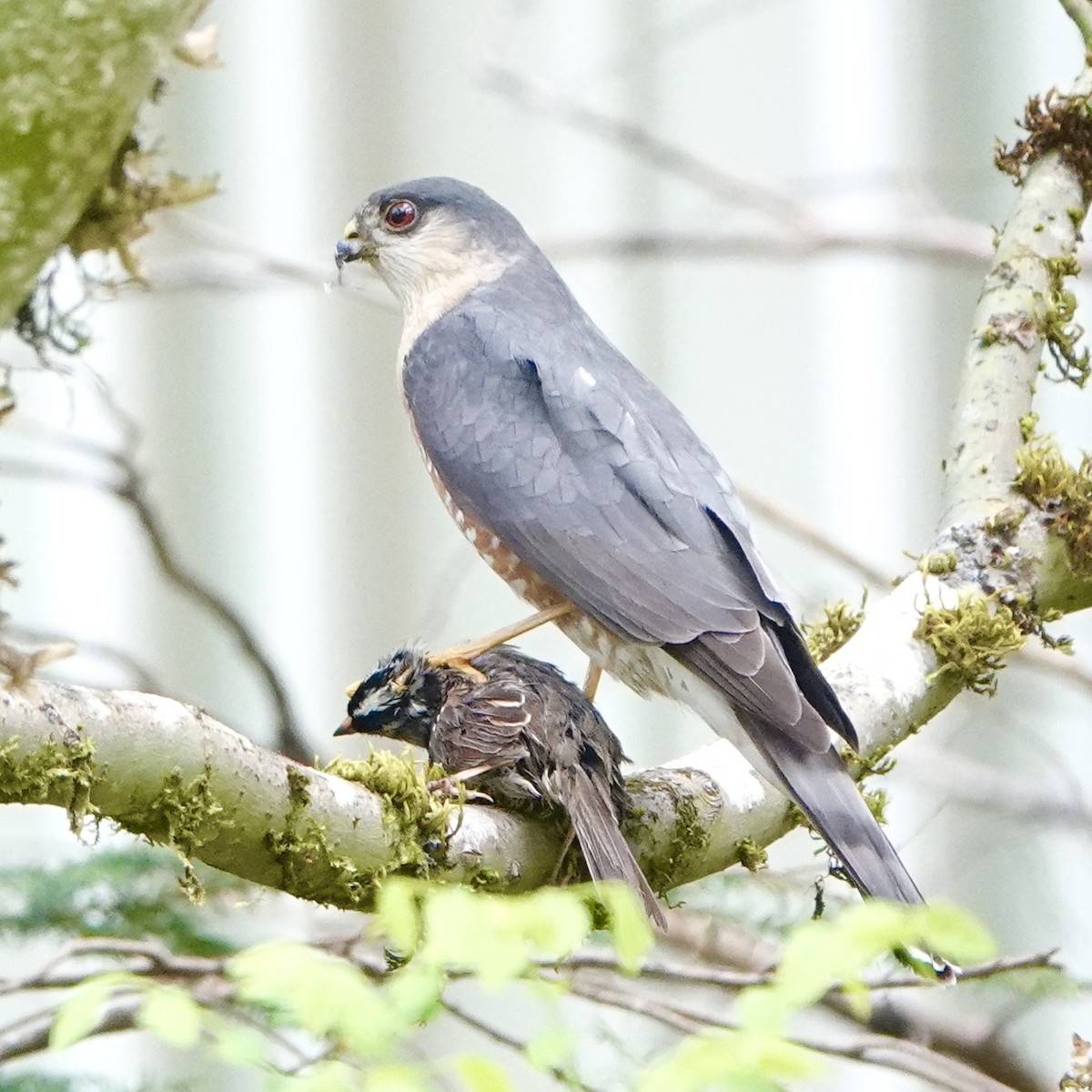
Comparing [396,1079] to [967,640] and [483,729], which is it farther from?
[967,640]

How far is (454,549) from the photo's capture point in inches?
283

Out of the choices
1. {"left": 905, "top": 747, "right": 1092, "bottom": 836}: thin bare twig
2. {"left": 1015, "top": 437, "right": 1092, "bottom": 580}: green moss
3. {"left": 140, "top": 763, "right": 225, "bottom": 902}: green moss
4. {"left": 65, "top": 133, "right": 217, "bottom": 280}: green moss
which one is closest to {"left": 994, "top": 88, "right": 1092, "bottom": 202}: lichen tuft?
{"left": 1015, "top": 437, "right": 1092, "bottom": 580}: green moss

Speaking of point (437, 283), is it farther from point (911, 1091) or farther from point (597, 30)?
point (911, 1091)

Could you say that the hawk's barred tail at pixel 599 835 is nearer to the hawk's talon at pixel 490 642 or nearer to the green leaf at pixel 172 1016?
the hawk's talon at pixel 490 642

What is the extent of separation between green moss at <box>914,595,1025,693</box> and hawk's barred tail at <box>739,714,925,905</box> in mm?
370

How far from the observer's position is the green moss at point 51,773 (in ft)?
5.68

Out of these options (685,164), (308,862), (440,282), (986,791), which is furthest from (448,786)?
(685,164)

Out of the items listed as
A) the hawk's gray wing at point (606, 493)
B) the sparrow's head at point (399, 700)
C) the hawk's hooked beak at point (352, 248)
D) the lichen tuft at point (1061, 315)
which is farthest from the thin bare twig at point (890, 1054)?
the hawk's hooked beak at point (352, 248)

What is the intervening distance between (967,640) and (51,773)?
171cm

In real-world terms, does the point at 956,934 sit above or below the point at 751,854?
above

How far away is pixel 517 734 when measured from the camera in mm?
2574

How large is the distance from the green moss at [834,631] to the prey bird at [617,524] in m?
0.33

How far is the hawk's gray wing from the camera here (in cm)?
275

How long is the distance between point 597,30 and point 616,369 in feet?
14.0
